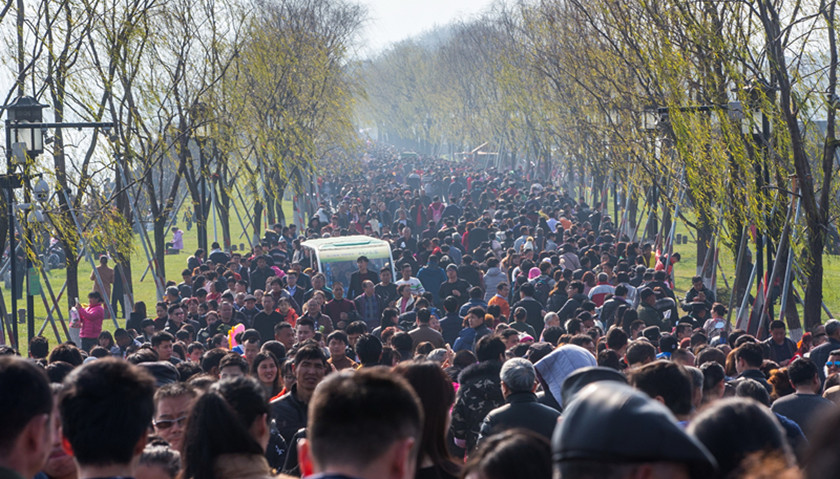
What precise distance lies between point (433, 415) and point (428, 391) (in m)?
0.13

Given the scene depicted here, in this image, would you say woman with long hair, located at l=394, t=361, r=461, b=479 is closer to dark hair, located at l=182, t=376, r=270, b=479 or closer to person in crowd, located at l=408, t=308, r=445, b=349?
dark hair, located at l=182, t=376, r=270, b=479

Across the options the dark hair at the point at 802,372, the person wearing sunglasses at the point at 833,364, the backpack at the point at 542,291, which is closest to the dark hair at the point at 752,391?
the dark hair at the point at 802,372

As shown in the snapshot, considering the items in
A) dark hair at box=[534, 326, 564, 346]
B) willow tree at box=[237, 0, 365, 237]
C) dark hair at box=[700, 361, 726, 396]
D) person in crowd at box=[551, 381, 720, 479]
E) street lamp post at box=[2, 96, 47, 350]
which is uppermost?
willow tree at box=[237, 0, 365, 237]

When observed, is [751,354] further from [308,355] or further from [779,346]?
[779,346]

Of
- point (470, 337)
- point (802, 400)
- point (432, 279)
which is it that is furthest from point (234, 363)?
point (432, 279)

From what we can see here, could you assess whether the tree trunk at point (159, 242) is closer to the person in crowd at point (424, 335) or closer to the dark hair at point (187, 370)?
the person in crowd at point (424, 335)

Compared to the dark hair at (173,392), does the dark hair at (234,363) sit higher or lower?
lower

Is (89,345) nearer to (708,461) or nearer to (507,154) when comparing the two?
(708,461)

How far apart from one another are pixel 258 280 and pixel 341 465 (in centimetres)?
1574

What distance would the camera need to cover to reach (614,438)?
2309mm

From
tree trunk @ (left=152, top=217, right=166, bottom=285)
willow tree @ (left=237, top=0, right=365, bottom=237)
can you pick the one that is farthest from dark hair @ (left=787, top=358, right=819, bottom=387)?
willow tree @ (left=237, top=0, right=365, bottom=237)

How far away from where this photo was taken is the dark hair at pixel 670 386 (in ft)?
16.7

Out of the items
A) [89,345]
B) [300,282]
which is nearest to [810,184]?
[300,282]

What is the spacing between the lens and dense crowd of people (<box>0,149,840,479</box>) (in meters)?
2.54
